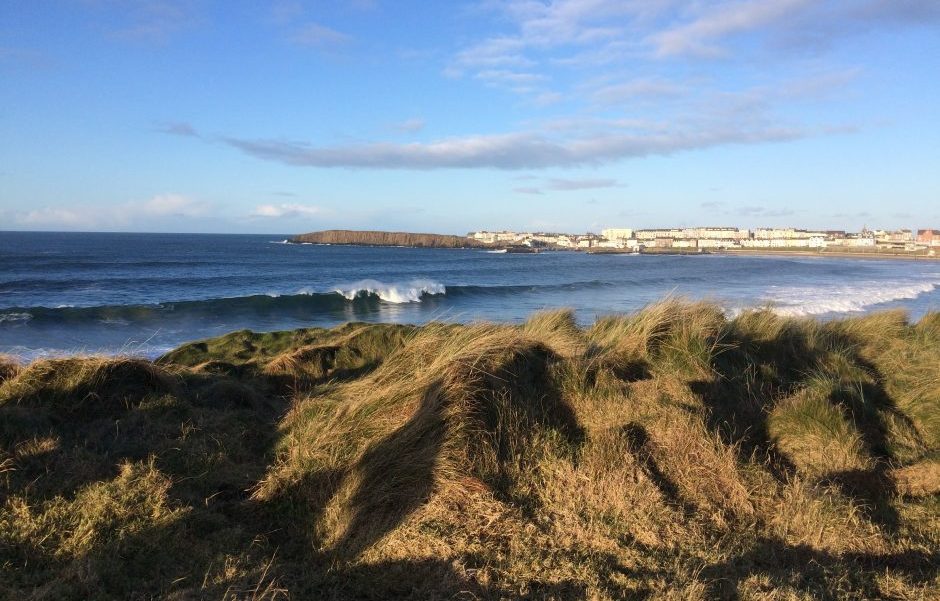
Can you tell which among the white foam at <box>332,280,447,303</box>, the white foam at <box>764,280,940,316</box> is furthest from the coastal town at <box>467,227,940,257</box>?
the white foam at <box>332,280,447,303</box>

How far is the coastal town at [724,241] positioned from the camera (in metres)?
106

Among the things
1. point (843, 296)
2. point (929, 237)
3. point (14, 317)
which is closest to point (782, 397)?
point (14, 317)

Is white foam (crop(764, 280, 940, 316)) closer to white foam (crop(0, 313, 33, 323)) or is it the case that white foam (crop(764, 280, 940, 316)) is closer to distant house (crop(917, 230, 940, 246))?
white foam (crop(0, 313, 33, 323))

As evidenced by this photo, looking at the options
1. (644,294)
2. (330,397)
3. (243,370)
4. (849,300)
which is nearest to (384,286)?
(644,294)

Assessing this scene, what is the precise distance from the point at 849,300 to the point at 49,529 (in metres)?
31.1

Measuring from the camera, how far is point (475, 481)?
4.50 metres

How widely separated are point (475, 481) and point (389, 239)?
452 ft

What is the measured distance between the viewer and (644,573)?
368 cm

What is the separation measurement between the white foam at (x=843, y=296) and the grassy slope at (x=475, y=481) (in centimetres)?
1757

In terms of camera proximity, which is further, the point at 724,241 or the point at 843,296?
the point at 724,241

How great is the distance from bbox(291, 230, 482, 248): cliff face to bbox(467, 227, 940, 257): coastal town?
1004cm

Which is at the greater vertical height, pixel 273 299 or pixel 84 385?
pixel 84 385

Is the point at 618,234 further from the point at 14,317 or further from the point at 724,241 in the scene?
the point at 14,317

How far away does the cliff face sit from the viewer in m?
140
